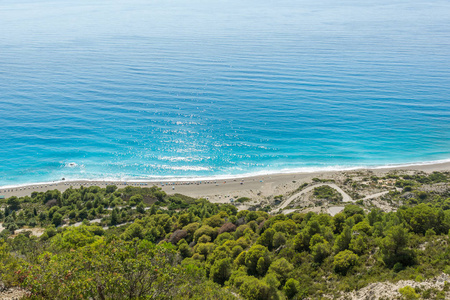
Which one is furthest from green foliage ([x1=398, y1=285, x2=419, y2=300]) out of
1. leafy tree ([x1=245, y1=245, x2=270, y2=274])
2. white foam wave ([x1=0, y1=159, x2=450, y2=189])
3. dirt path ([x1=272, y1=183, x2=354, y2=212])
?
white foam wave ([x1=0, y1=159, x2=450, y2=189])

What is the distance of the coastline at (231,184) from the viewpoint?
67125 mm

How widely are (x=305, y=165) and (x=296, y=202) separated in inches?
739

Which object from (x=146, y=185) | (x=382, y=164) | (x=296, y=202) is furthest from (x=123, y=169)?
(x=382, y=164)

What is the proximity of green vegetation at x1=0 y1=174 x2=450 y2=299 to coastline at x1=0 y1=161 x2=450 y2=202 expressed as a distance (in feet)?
25.5

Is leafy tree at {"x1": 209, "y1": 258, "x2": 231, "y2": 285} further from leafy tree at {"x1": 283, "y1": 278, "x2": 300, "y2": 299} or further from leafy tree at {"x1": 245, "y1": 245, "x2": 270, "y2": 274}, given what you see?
leafy tree at {"x1": 283, "y1": 278, "x2": 300, "y2": 299}

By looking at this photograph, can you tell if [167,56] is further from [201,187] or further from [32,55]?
[201,187]

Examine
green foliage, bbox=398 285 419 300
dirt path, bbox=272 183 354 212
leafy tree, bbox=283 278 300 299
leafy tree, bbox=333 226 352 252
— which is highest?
Result: dirt path, bbox=272 183 354 212

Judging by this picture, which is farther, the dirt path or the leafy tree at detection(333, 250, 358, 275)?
the dirt path

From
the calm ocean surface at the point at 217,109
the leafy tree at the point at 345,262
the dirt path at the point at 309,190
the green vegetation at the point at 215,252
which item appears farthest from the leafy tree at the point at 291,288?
the calm ocean surface at the point at 217,109

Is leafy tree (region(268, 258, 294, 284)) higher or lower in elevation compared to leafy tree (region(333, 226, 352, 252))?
lower

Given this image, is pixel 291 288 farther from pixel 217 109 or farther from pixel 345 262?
pixel 217 109

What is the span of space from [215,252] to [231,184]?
33356 millimetres

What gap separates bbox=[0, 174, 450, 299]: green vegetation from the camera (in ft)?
66.6

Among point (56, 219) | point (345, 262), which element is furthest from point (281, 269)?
point (56, 219)
